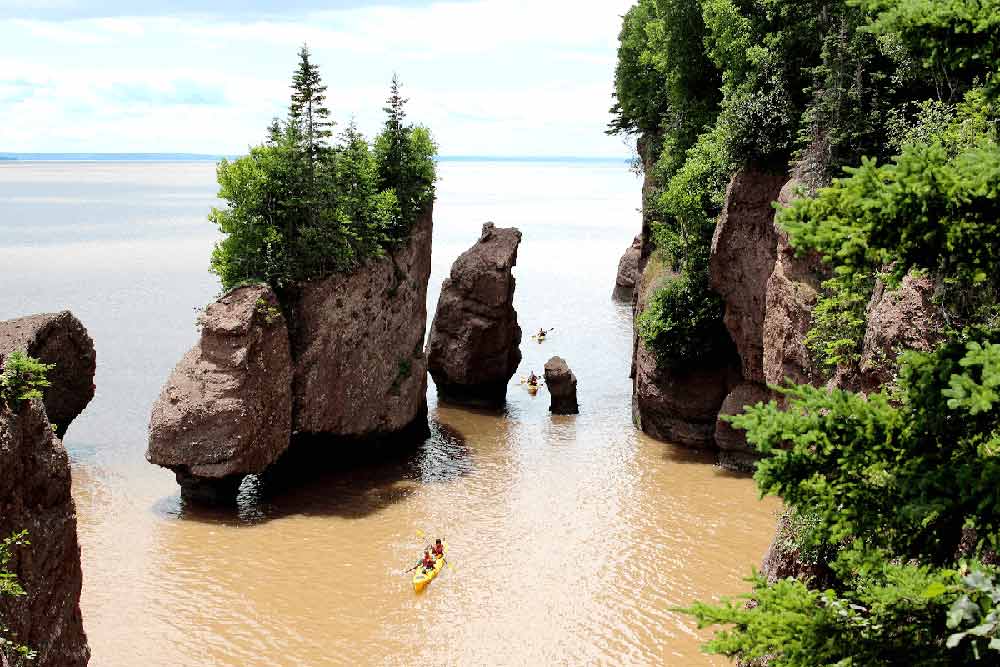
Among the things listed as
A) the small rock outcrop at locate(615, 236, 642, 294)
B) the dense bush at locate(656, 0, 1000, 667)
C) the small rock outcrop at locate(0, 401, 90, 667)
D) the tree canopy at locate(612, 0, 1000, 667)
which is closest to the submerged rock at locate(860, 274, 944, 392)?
the tree canopy at locate(612, 0, 1000, 667)

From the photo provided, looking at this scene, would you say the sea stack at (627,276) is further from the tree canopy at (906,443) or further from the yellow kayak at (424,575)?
the tree canopy at (906,443)

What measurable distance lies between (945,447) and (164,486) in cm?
2593

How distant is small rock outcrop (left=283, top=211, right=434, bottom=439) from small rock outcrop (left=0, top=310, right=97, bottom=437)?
6.69 meters

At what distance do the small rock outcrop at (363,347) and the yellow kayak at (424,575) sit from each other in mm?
8334

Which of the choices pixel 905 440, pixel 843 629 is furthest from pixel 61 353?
pixel 905 440

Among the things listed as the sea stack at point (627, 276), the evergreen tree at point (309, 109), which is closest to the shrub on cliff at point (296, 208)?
the evergreen tree at point (309, 109)

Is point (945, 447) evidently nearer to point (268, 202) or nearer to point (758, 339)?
point (758, 339)

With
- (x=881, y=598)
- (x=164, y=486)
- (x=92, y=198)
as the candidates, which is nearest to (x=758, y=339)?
(x=164, y=486)

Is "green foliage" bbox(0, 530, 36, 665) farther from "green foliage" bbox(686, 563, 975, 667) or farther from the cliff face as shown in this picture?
the cliff face

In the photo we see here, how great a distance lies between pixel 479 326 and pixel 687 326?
980 centimetres

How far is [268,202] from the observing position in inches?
1177

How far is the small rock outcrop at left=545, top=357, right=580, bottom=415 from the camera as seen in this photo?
3884 centimetres

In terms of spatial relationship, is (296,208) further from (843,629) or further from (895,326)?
(843,629)

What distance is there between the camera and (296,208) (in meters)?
29.9
